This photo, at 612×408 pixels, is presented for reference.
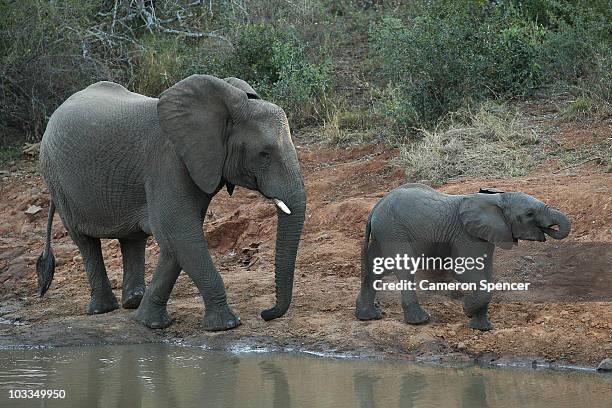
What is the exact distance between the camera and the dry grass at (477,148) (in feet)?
38.9

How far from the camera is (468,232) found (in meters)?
8.62

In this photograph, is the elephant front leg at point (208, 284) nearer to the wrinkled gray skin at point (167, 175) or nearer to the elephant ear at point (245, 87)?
the wrinkled gray skin at point (167, 175)

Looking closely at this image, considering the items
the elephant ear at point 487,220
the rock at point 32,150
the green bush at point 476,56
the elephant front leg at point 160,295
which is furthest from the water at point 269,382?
the rock at point 32,150

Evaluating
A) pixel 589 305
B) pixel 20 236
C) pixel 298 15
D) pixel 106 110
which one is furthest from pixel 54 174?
pixel 298 15

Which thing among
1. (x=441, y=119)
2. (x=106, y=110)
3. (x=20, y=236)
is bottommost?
(x=20, y=236)

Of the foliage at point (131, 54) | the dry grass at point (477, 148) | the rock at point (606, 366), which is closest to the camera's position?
the rock at point (606, 366)

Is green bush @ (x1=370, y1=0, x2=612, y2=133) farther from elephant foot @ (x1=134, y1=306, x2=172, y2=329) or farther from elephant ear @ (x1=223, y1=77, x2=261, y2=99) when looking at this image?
elephant foot @ (x1=134, y1=306, x2=172, y2=329)

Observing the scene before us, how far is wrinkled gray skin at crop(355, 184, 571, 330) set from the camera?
850 centimetres

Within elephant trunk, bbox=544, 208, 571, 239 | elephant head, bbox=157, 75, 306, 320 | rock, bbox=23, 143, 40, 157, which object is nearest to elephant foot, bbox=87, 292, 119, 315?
elephant head, bbox=157, 75, 306, 320

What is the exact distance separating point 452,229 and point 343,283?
59.3 inches

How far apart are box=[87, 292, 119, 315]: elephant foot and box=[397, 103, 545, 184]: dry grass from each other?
3519mm

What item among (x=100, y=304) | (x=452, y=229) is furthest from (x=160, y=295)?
(x=452, y=229)

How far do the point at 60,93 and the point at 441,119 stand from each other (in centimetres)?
463

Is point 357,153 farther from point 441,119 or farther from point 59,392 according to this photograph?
point 59,392
